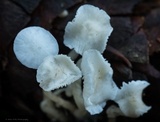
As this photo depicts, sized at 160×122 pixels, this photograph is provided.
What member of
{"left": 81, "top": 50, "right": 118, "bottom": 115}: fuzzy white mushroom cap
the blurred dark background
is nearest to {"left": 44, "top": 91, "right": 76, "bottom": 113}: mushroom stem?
the blurred dark background

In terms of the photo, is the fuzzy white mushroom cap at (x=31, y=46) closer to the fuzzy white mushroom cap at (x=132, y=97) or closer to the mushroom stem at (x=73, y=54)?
the mushroom stem at (x=73, y=54)

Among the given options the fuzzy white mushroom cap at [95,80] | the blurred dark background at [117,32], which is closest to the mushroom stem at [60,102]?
the blurred dark background at [117,32]

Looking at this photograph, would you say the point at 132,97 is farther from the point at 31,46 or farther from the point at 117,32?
the point at 31,46

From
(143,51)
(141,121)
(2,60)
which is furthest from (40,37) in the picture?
(141,121)

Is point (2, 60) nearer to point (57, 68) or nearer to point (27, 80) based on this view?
point (27, 80)

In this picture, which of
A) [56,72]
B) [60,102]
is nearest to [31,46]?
[56,72]

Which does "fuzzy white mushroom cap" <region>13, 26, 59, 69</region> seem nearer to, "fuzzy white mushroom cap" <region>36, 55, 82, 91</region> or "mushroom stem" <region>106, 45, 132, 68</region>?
"fuzzy white mushroom cap" <region>36, 55, 82, 91</region>
